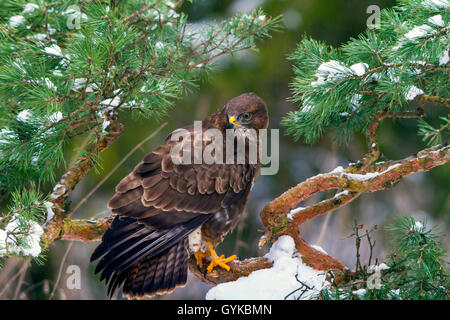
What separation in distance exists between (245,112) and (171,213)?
0.74 m

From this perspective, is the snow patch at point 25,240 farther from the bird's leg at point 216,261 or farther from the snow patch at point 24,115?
the bird's leg at point 216,261

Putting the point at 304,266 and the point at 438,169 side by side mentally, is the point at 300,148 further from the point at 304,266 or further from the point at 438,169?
the point at 304,266

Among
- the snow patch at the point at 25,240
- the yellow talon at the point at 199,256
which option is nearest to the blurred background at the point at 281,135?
the yellow talon at the point at 199,256

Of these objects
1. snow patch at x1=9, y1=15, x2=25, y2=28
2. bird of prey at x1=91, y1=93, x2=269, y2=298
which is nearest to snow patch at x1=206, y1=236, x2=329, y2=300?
bird of prey at x1=91, y1=93, x2=269, y2=298

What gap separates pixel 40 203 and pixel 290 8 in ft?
11.5

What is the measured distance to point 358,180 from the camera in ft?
9.69

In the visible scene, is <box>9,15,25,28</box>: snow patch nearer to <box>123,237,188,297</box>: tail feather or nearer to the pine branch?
the pine branch

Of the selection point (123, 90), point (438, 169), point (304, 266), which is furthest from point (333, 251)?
point (123, 90)

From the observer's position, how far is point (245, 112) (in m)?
3.16

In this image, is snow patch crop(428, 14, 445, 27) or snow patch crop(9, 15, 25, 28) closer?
snow patch crop(428, 14, 445, 27)

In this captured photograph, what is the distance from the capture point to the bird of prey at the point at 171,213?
108 inches

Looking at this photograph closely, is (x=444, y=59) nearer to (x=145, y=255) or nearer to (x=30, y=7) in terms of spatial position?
(x=145, y=255)

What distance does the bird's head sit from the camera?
316cm

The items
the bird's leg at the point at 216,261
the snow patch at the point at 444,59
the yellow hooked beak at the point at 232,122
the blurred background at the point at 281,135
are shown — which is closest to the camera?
the snow patch at the point at 444,59
